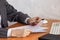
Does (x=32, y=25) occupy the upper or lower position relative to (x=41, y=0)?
lower

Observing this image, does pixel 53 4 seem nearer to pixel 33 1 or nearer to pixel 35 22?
pixel 33 1

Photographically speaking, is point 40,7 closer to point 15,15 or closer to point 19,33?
point 15,15

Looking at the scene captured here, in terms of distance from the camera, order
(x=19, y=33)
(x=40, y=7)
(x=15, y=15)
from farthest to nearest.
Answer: (x=40, y=7) < (x=15, y=15) < (x=19, y=33)

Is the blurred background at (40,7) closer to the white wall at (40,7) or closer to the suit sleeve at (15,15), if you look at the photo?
the white wall at (40,7)

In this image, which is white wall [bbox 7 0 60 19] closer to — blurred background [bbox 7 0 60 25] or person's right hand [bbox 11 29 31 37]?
blurred background [bbox 7 0 60 25]

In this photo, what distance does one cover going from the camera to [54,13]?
8.68 feet

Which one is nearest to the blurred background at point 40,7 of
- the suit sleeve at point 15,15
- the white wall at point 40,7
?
the white wall at point 40,7

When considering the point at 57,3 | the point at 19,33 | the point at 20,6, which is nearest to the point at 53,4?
the point at 57,3

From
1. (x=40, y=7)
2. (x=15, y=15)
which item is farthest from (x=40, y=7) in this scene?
(x=15, y=15)

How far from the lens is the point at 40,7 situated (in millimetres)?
2676

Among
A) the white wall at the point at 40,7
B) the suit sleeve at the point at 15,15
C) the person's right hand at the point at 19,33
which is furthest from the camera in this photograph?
the white wall at the point at 40,7

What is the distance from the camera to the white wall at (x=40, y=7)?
2.63 m

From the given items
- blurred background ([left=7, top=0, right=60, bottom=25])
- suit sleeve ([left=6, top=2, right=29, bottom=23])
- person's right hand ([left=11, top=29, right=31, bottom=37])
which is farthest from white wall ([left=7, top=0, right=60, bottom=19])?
person's right hand ([left=11, top=29, right=31, bottom=37])

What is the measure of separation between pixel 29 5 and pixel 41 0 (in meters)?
0.23
